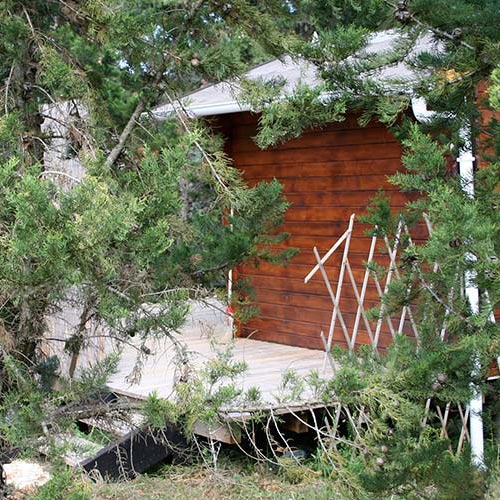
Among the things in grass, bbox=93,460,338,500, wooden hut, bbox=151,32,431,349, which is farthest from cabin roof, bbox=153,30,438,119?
grass, bbox=93,460,338,500

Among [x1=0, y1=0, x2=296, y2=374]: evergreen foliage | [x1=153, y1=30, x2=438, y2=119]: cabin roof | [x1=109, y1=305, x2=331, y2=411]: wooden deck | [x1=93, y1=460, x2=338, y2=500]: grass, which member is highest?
[x1=153, y1=30, x2=438, y2=119]: cabin roof

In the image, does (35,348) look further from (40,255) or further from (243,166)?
(243,166)

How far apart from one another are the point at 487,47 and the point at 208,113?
4.24m

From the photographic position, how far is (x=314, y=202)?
780cm

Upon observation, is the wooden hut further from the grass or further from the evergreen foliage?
the evergreen foliage

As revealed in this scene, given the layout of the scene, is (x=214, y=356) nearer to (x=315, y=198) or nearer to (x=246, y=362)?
(x=246, y=362)

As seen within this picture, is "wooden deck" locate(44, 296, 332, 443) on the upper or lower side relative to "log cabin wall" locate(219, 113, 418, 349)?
lower

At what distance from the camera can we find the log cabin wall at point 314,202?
7215 millimetres

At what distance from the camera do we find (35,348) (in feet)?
14.6

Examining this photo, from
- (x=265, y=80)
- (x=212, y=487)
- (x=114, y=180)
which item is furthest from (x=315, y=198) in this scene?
(x=114, y=180)

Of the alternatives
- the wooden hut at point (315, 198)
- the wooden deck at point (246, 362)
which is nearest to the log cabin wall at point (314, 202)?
the wooden hut at point (315, 198)

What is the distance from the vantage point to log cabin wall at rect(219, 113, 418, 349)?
721cm

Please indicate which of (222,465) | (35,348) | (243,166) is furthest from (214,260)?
(243,166)

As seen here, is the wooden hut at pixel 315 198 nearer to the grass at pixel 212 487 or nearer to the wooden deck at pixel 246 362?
the wooden deck at pixel 246 362
